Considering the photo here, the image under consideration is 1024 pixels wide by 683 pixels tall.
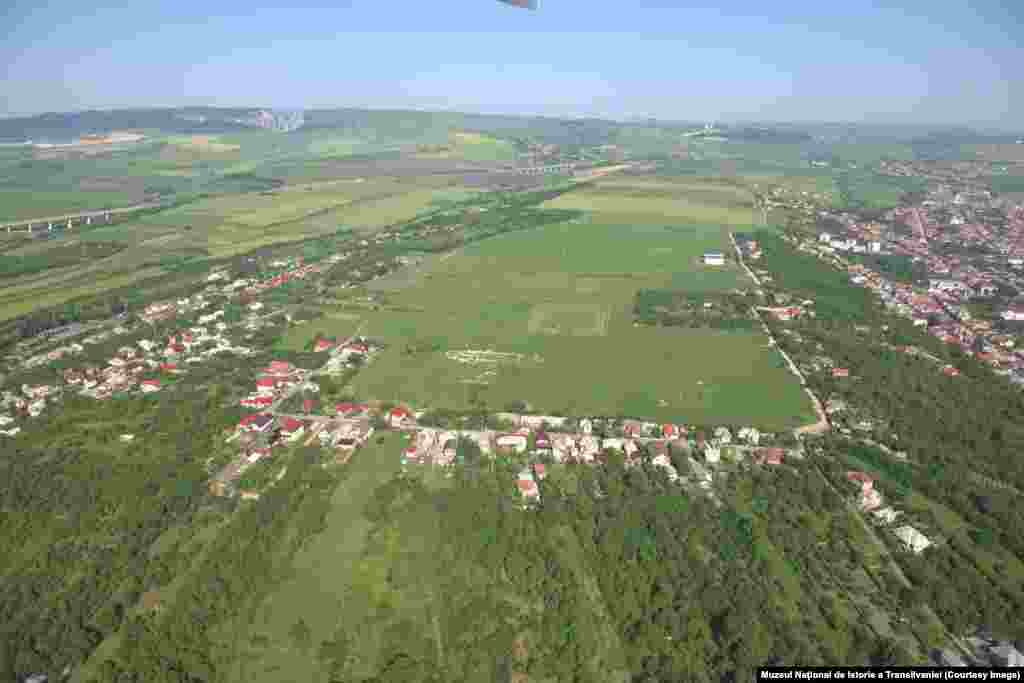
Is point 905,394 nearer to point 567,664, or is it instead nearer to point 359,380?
point 567,664

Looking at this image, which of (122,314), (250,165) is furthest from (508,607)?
(250,165)

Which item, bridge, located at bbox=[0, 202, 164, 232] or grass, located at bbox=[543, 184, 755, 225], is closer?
bridge, located at bbox=[0, 202, 164, 232]

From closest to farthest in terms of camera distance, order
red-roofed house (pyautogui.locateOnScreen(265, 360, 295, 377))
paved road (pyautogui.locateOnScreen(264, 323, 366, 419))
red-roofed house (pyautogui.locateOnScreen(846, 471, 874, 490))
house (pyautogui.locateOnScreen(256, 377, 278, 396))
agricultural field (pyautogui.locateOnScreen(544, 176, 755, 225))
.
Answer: red-roofed house (pyautogui.locateOnScreen(846, 471, 874, 490)) < paved road (pyautogui.locateOnScreen(264, 323, 366, 419)) < house (pyautogui.locateOnScreen(256, 377, 278, 396)) < red-roofed house (pyautogui.locateOnScreen(265, 360, 295, 377)) < agricultural field (pyautogui.locateOnScreen(544, 176, 755, 225))

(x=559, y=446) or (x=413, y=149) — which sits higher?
(x=413, y=149)

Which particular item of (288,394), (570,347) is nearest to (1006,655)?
(570,347)

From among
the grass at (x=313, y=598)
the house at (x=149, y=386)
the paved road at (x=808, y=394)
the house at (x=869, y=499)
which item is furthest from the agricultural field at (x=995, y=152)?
the house at (x=149, y=386)

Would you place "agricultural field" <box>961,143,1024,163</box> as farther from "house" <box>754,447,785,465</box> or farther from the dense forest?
"house" <box>754,447,785,465</box>

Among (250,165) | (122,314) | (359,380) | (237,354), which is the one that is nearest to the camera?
(359,380)

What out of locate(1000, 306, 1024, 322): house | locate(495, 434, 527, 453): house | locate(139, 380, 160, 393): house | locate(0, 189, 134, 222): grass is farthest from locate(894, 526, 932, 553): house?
locate(0, 189, 134, 222): grass
